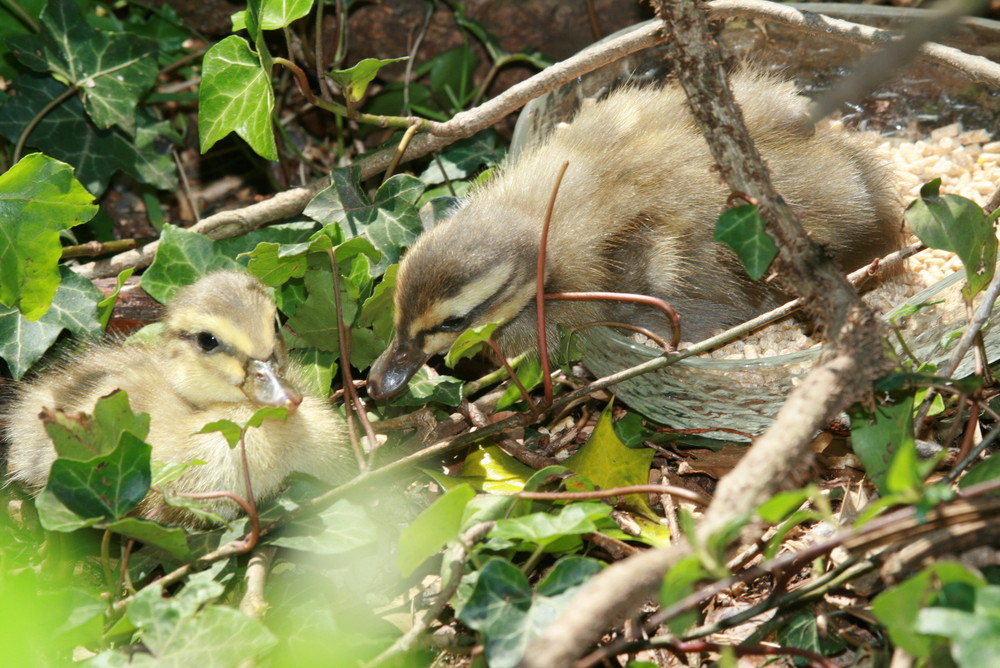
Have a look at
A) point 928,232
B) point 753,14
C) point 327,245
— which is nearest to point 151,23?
point 327,245

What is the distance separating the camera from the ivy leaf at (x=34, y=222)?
1.97 metres

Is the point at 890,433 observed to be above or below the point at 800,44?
below

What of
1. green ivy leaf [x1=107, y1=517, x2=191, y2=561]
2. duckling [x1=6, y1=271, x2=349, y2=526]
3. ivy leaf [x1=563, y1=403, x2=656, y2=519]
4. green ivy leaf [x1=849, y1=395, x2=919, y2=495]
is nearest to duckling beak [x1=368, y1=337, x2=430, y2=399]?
duckling [x1=6, y1=271, x2=349, y2=526]

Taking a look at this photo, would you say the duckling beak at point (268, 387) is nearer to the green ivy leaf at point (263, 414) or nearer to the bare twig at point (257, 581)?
the green ivy leaf at point (263, 414)

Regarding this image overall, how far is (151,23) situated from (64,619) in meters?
2.17

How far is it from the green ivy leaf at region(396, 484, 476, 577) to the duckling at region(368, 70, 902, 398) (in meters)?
0.61

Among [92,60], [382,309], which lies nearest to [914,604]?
[382,309]

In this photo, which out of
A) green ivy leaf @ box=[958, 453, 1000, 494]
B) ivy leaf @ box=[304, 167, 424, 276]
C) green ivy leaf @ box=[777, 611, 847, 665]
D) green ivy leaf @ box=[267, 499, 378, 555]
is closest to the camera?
green ivy leaf @ box=[958, 453, 1000, 494]

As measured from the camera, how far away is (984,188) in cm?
251

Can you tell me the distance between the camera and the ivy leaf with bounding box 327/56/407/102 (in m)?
2.11

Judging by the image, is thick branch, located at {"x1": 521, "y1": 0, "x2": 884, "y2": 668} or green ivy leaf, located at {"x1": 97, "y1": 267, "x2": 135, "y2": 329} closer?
thick branch, located at {"x1": 521, "y1": 0, "x2": 884, "y2": 668}

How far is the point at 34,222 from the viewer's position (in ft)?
6.61

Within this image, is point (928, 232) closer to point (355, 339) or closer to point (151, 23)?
point (355, 339)

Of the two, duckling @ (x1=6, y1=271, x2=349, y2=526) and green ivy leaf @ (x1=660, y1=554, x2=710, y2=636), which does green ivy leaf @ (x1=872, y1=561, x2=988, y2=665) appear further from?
duckling @ (x1=6, y1=271, x2=349, y2=526)
